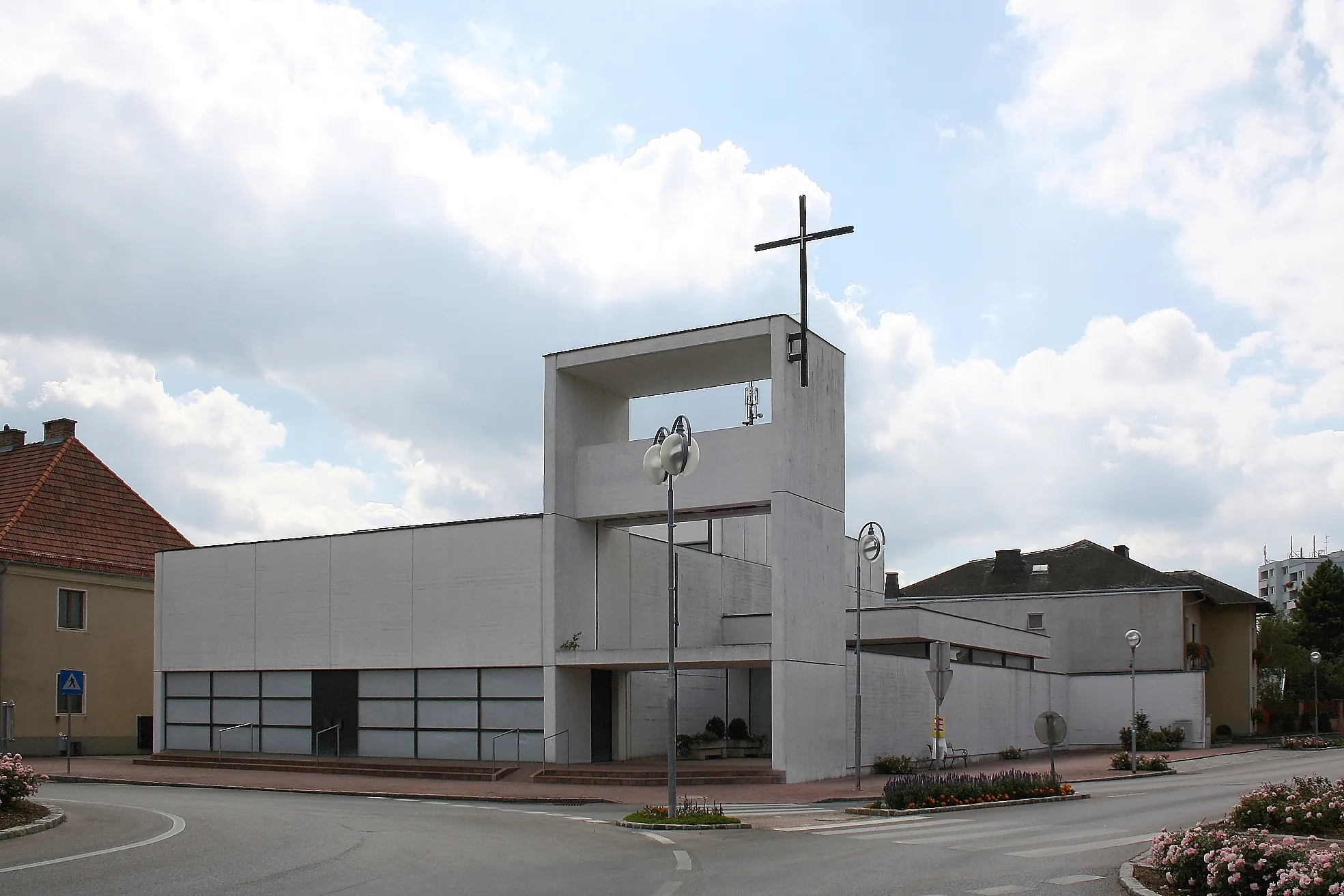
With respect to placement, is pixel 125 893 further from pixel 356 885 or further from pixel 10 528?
pixel 10 528

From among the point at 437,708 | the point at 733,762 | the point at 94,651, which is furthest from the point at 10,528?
the point at 733,762

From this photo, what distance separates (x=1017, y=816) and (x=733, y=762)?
1279cm

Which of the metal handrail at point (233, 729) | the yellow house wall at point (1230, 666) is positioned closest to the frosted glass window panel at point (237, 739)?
the metal handrail at point (233, 729)

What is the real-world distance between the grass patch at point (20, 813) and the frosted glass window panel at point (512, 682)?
14.8m

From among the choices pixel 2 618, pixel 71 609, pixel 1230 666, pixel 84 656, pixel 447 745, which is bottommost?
pixel 1230 666

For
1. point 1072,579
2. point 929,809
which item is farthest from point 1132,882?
point 1072,579

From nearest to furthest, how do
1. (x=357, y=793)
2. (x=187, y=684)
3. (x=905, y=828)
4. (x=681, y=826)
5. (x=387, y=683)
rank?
(x=681, y=826), (x=905, y=828), (x=357, y=793), (x=387, y=683), (x=187, y=684)

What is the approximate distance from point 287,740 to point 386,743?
12.2 feet

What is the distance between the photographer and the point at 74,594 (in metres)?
42.5

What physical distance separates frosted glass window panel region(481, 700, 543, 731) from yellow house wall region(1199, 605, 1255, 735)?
39984mm

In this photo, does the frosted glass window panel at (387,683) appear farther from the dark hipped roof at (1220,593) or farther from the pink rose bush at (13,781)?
the dark hipped roof at (1220,593)

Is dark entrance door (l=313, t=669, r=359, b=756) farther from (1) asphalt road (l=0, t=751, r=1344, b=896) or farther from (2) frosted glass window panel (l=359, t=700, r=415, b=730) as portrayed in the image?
(1) asphalt road (l=0, t=751, r=1344, b=896)

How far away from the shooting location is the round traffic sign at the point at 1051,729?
2519 cm

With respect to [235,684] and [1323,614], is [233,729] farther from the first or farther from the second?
[1323,614]
